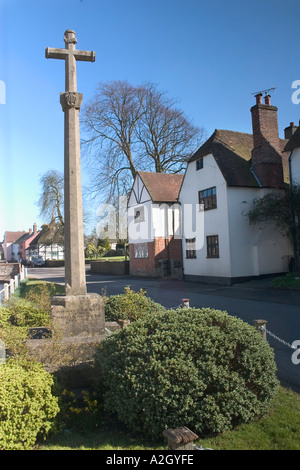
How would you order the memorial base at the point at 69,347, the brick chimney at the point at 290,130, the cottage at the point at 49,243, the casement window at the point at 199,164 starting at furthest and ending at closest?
the cottage at the point at 49,243 < the brick chimney at the point at 290,130 < the casement window at the point at 199,164 < the memorial base at the point at 69,347

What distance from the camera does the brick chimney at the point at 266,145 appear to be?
22.0 meters

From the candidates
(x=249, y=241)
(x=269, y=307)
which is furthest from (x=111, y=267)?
(x=269, y=307)

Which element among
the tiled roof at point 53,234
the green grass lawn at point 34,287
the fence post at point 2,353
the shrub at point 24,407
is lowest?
the green grass lawn at point 34,287

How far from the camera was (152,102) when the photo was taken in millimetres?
34938

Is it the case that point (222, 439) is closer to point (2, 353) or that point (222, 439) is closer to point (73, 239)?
point (2, 353)

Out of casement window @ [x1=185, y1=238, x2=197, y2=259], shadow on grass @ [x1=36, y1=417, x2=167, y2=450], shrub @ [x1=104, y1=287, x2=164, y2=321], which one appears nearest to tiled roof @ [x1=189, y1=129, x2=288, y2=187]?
casement window @ [x1=185, y1=238, x2=197, y2=259]

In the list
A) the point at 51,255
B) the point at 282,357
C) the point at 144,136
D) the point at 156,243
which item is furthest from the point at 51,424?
the point at 51,255

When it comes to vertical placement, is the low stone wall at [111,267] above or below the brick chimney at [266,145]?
below

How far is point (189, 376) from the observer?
12.3 feet

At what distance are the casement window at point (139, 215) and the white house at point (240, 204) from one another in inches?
305

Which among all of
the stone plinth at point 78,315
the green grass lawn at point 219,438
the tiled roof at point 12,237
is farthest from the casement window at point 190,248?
the tiled roof at point 12,237

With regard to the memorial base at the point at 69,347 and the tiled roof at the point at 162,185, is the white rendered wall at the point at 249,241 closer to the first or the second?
the tiled roof at the point at 162,185

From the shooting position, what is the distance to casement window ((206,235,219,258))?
22.7 m

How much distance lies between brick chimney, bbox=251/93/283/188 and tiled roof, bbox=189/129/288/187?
2.46ft
